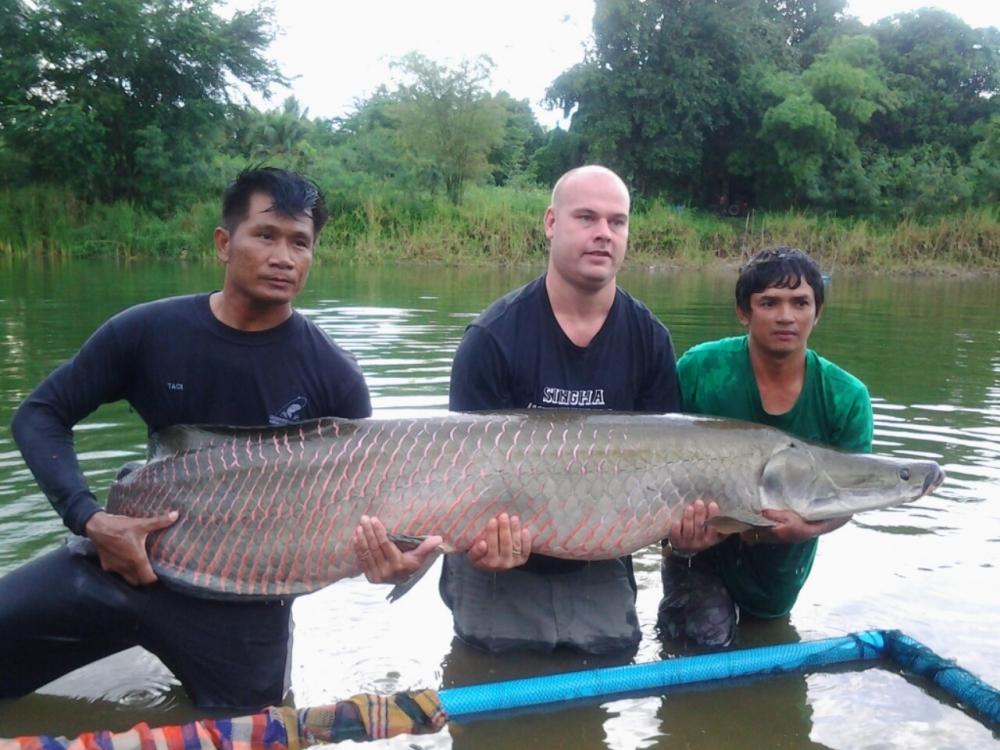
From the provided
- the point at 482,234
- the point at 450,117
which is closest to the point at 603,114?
the point at 450,117

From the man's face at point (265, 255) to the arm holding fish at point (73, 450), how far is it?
1.46 feet

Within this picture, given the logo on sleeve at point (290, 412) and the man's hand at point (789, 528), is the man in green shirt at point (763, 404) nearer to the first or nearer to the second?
the man's hand at point (789, 528)

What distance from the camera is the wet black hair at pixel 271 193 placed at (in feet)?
10.4

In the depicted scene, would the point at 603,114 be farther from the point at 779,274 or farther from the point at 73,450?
the point at 73,450

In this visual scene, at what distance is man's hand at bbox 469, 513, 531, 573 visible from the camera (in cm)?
308

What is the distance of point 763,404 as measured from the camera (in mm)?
3693

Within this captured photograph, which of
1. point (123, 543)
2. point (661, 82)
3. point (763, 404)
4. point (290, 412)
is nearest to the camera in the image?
point (123, 543)

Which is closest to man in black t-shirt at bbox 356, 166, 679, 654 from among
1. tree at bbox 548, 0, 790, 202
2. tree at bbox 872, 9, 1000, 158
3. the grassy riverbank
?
the grassy riverbank

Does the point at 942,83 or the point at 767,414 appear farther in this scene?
the point at 942,83

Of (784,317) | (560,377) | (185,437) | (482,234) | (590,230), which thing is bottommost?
(185,437)

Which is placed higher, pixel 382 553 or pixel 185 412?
pixel 185 412

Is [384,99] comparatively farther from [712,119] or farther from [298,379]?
[298,379]

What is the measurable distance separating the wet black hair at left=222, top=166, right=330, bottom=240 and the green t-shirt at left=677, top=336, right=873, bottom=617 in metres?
1.62

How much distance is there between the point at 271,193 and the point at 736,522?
189 cm
